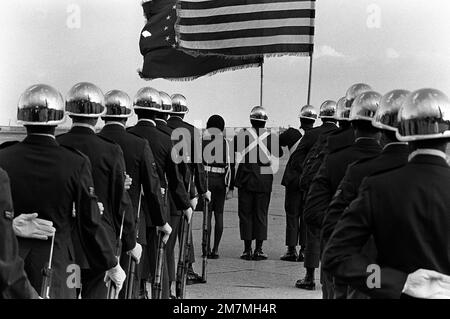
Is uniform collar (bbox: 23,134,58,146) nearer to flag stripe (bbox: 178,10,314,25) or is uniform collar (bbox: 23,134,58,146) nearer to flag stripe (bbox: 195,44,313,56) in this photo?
flag stripe (bbox: 195,44,313,56)

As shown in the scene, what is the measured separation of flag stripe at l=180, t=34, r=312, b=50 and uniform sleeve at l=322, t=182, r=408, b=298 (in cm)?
885

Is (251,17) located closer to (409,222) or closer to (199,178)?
(199,178)

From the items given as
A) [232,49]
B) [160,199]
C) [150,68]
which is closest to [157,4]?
[150,68]

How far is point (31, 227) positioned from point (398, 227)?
7.26 ft

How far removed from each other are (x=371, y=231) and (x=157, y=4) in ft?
39.5

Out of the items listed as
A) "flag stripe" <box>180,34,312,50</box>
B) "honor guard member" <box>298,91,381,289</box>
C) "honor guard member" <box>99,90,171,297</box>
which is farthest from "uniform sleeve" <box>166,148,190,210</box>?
"flag stripe" <box>180,34,312,50</box>

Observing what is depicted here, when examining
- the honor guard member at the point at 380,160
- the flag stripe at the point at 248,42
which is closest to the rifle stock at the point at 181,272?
the honor guard member at the point at 380,160

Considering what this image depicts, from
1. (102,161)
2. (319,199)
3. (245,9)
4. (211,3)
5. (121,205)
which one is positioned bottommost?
(121,205)

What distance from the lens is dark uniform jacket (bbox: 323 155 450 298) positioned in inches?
160

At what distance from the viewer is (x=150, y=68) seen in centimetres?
1537

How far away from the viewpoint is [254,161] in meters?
11.9

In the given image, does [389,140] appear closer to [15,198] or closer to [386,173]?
[386,173]

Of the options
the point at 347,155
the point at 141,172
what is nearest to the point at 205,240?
the point at 141,172

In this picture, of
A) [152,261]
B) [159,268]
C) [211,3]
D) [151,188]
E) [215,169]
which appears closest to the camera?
[151,188]
